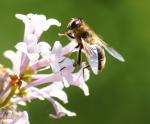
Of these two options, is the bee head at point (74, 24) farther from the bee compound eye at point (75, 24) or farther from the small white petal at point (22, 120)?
the small white petal at point (22, 120)

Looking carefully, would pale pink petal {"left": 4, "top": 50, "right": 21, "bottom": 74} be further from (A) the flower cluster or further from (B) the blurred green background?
(B) the blurred green background

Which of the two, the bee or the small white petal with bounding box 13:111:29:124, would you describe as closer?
the small white petal with bounding box 13:111:29:124

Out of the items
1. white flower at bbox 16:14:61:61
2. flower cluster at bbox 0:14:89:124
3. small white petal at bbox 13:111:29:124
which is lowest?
small white petal at bbox 13:111:29:124

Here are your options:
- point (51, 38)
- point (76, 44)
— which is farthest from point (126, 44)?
point (76, 44)

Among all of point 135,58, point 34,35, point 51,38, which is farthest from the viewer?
point 135,58

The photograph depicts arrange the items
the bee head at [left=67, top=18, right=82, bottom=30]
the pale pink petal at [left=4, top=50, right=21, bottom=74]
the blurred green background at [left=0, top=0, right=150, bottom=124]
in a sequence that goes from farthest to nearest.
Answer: the blurred green background at [left=0, top=0, right=150, bottom=124] → the bee head at [left=67, top=18, right=82, bottom=30] → the pale pink petal at [left=4, top=50, right=21, bottom=74]

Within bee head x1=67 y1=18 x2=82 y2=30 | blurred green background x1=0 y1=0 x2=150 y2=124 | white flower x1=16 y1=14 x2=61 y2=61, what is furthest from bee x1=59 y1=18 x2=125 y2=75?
blurred green background x1=0 y1=0 x2=150 y2=124

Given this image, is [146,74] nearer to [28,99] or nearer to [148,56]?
[148,56]

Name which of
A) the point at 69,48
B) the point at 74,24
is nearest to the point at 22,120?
the point at 69,48
